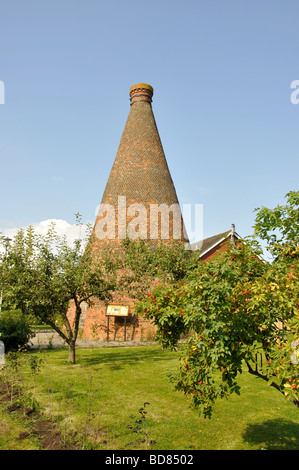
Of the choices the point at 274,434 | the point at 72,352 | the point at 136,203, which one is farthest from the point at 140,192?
the point at 274,434

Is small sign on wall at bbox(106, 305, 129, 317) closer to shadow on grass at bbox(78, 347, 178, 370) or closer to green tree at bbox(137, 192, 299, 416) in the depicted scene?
shadow on grass at bbox(78, 347, 178, 370)

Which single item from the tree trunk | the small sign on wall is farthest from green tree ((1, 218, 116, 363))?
the small sign on wall

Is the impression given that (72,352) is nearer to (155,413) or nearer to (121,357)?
(121,357)

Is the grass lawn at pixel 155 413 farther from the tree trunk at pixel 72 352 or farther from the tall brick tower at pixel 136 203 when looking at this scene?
the tall brick tower at pixel 136 203

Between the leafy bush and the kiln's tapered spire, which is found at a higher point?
the kiln's tapered spire

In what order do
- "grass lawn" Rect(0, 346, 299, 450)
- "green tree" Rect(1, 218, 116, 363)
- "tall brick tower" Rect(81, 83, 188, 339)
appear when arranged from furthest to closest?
"tall brick tower" Rect(81, 83, 188, 339)
"green tree" Rect(1, 218, 116, 363)
"grass lawn" Rect(0, 346, 299, 450)

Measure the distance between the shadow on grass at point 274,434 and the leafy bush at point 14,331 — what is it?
394 inches

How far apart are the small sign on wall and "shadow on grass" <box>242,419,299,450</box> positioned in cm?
1174

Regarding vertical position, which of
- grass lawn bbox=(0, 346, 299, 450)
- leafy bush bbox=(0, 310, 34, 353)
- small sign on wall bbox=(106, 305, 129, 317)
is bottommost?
grass lawn bbox=(0, 346, 299, 450)

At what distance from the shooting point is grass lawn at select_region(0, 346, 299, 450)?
5359 mm

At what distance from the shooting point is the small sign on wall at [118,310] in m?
17.6
